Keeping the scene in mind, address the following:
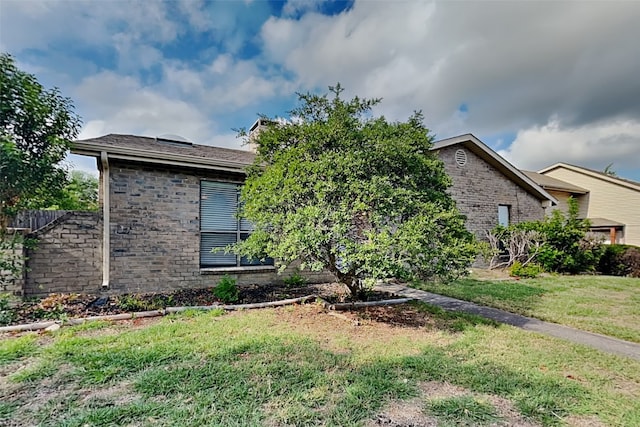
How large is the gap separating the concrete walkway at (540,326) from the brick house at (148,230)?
10.9 feet

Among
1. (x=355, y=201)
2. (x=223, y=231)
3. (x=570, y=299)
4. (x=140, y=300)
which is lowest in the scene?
(x=570, y=299)

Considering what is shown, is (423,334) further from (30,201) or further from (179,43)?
(179,43)

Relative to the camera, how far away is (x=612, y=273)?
12508 mm

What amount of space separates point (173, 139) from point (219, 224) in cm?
329

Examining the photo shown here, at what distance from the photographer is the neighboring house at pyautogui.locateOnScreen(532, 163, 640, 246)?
742 inches

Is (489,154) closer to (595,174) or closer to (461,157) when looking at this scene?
(461,157)

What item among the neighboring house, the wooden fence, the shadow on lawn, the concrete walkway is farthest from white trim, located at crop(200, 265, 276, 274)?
the neighboring house

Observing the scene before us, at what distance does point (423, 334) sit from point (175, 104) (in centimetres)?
1085

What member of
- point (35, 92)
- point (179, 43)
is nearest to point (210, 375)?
point (35, 92)

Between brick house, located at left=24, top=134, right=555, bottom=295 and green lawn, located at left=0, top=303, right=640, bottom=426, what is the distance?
6.61 feet

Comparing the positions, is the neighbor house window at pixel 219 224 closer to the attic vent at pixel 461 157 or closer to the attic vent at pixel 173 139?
the attic vent at pixel 173 139

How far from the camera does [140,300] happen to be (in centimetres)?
602

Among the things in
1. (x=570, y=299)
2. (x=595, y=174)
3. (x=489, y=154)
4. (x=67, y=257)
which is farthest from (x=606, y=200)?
(x=67, y=257)

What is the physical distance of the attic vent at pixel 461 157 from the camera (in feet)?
46.1
